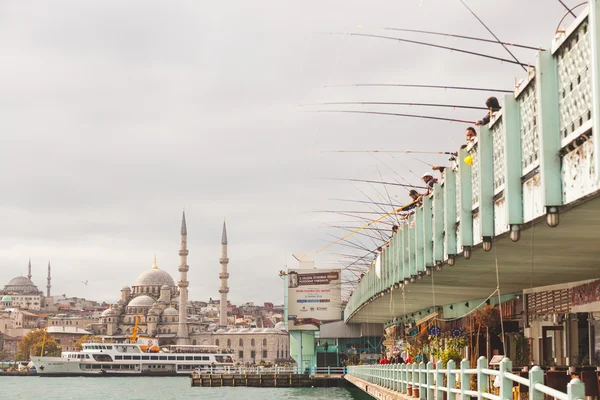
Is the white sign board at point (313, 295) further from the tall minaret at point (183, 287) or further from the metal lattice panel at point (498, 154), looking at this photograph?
the tall minaret at point (183, 287)

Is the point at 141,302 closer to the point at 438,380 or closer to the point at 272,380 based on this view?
the point at 272,380

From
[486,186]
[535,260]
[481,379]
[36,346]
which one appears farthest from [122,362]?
[481,379]

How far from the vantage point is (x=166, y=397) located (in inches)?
2751

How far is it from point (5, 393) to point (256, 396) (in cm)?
2773

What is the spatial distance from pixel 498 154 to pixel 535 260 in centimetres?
394

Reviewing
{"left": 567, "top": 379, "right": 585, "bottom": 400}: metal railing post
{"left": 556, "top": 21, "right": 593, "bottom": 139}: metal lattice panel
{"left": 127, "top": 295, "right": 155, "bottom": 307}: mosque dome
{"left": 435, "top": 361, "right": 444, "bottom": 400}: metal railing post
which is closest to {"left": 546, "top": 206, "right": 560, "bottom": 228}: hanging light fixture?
{"left": 556, "top": 21, "right": 593, "bottom": 139}: metal lattice panel

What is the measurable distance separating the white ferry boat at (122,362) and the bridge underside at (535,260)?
102 m

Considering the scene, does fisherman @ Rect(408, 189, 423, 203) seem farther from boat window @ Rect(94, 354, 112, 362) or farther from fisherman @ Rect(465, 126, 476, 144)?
boat window @ Rect(94, 354, 112, 362)

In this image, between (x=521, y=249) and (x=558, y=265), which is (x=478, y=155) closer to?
(x=521, y=249)

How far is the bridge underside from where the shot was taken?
41.0 feet

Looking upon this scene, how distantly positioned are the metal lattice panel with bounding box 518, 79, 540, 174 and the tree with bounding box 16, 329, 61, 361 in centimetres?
16629

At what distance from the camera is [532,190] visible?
39.6ft

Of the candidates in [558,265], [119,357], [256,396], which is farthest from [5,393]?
[558,265]

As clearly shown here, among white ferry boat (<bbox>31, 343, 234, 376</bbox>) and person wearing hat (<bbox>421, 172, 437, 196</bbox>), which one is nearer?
person wearing hat (<bbox>421, 172, 437, 196</bbox>)
